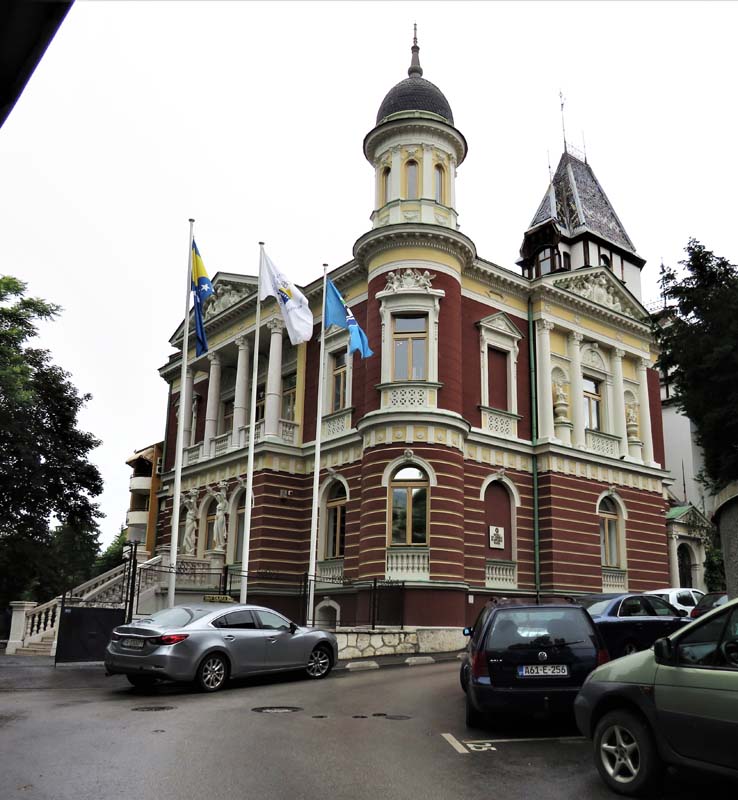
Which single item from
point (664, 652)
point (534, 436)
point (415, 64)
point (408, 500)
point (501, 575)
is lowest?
point (664, 652)

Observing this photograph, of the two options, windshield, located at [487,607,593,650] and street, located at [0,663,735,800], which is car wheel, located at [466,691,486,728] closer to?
street, located at [0,663,735,800]

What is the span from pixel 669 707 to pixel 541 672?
11.5ft

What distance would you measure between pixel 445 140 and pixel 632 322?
11.3m

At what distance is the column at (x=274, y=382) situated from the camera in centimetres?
3019

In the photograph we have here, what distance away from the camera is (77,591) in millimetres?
26922

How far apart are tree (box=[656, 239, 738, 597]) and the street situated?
4.89 meters

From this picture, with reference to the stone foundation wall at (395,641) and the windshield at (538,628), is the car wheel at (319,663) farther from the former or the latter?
the windshield at (538,628)

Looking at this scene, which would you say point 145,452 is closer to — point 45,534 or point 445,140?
point 45,534

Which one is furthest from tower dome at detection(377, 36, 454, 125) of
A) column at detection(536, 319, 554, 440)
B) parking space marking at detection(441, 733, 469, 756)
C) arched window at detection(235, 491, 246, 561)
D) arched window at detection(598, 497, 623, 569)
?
parking space marking at detection(441, 733, 469, 756)

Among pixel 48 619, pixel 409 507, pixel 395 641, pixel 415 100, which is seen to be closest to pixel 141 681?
pixel 395 641

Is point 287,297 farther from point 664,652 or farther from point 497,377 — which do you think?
point 664,652

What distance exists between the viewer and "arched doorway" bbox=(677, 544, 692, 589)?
3422 cm

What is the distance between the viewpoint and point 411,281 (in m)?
26.6

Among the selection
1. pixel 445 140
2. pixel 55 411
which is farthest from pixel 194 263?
pixel 55 411
